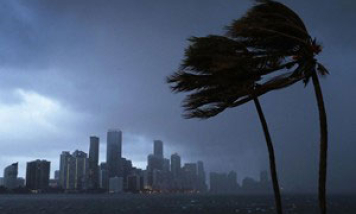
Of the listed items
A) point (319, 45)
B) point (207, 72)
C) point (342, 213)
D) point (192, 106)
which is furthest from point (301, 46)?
point (342, 213)

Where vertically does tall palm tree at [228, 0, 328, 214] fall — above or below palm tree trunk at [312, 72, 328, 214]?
above

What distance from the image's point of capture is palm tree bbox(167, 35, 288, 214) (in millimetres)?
7543

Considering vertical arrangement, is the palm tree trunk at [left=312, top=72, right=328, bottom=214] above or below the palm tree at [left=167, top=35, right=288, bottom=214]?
below

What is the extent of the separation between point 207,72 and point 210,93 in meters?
0.53

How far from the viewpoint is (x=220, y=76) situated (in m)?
7.85

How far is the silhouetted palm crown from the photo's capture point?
7.34m

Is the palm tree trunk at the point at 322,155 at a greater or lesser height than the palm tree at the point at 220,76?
lesser

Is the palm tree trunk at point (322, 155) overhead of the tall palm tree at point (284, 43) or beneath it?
beneath

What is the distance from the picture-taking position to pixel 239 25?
23.7 feet

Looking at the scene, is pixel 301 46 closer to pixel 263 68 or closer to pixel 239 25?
pixel 263 68

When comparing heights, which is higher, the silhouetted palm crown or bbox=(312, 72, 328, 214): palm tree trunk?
the silhouetted palm crown

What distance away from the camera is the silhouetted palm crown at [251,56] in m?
7.34

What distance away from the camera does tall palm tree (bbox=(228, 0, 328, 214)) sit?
7.29m

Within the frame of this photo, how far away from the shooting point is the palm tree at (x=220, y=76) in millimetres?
7543
